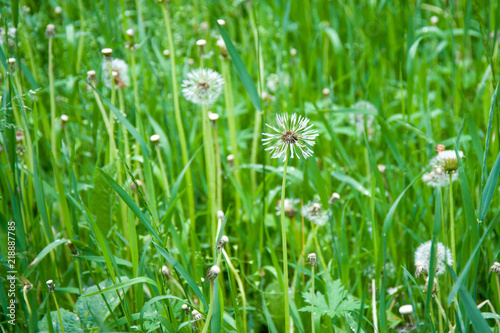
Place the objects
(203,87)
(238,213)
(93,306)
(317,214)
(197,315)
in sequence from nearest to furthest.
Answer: (197,315) → (93,306) → (317,214) → (203,87) → (238,213)

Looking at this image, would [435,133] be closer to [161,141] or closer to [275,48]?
[275,48]

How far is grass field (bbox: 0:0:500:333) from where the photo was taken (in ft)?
3.23

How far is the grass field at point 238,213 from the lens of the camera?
0.99 m

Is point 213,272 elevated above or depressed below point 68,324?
above

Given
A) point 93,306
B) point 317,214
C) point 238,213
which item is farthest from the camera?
point 238,213

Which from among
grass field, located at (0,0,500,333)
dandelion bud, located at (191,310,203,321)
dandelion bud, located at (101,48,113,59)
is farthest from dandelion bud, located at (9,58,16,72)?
dandelion bud, located at (191,310,203,321)

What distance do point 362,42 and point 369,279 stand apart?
1348 mm

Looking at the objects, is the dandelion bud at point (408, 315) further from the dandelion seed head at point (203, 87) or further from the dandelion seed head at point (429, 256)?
the dandelion seed head at point (203, 87)

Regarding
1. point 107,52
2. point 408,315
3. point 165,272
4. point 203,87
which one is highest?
point 107,52

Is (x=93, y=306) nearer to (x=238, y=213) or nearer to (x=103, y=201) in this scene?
(x=103, y=201)

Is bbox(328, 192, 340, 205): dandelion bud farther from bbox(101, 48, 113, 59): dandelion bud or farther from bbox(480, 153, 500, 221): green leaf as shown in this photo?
bbox(101, 48, 113, 59): dandelion bud

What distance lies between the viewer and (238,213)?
59.6 inches

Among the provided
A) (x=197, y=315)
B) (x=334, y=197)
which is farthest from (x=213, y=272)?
(x=334, y=197)

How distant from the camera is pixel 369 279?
4.30 ft
